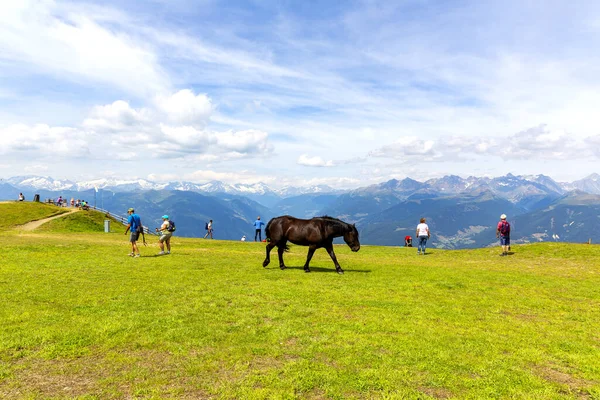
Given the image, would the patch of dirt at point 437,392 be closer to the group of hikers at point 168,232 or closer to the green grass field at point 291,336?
the green grass field at point 291,336

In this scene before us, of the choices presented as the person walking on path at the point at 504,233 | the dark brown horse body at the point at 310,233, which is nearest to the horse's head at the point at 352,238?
the dark brown horse body at the point at 310,233

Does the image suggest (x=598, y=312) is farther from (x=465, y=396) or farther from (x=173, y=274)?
(x=173, y=274)

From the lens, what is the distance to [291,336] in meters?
9.60

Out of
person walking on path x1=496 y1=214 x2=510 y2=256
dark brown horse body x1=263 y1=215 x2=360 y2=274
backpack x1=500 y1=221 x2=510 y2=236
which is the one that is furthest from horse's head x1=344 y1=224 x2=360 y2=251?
backpack x1=500 y1=221 x2=510 y2=236

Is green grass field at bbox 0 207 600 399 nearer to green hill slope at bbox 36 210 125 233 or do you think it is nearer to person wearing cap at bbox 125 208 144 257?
person wearing cap at bbox 125 208 144 257

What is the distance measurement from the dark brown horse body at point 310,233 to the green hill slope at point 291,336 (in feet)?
6.12

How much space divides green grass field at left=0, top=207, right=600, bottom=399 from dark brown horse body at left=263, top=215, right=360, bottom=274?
198 cm

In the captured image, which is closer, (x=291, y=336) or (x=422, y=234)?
(x=291, y=336)

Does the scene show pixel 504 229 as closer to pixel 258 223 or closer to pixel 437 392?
Answer: pixel 258 223

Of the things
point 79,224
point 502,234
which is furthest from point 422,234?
point 79,224

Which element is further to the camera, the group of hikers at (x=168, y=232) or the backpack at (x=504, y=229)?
the backpack at (x=504, y=229)

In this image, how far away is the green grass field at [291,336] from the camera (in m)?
6.90

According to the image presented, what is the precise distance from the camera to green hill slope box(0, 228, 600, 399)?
6922 millimetres

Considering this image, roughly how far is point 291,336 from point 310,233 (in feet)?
32.8
